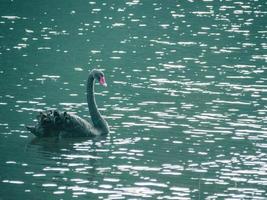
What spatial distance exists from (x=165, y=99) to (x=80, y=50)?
10235 millimetres

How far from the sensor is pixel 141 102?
2531cm

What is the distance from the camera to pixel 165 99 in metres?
25.8

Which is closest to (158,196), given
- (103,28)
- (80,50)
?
(80,50)

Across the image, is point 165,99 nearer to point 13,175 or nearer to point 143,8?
point 13,175

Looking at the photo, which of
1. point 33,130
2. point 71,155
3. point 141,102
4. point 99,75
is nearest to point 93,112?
point 99,75

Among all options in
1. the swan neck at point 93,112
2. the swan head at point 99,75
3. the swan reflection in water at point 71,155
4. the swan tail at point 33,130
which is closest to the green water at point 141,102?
the swan reflection in water at point 71,155

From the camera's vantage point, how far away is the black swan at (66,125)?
20547 millimetres

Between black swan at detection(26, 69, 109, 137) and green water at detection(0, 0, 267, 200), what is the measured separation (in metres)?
0.30

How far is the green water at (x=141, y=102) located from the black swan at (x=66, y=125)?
0.30 m

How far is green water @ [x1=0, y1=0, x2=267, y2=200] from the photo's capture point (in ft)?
57.2

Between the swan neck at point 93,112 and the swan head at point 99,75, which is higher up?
the swan head at point 99,75

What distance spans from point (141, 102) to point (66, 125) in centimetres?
486

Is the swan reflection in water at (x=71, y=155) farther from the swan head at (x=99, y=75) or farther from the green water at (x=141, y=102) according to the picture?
the swan head at (x=99, y=75)

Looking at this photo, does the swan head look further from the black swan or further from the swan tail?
the swan tail
